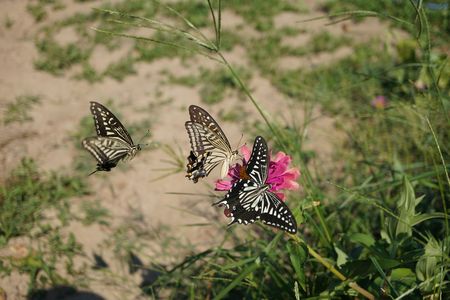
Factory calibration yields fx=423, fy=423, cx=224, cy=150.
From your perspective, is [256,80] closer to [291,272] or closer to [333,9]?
[333,9]

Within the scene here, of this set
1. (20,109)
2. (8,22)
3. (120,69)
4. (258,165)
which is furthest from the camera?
(8,22)

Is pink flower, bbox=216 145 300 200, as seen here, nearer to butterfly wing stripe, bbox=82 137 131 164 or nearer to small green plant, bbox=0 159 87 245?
butterfly wing stripe, bbox=82 137 131 164

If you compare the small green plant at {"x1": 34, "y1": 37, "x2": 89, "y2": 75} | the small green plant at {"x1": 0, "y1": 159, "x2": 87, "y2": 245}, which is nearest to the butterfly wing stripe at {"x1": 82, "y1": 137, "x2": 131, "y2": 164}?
the small green plant at {"x1": 0, "y1": 159, "x2": 87, "y2": 245}

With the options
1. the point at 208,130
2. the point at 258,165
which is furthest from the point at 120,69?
the point at 258,165

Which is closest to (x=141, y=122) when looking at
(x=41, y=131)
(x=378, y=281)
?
(x=41, y=131)

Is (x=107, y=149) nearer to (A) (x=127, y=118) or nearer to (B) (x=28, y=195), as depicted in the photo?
(B) (x=28, y=195)

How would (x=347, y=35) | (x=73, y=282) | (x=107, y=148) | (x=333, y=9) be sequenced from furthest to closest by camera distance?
(x=333, y=9), (x=347, y=35), (x=73, y=282), (x=107, y=148)
